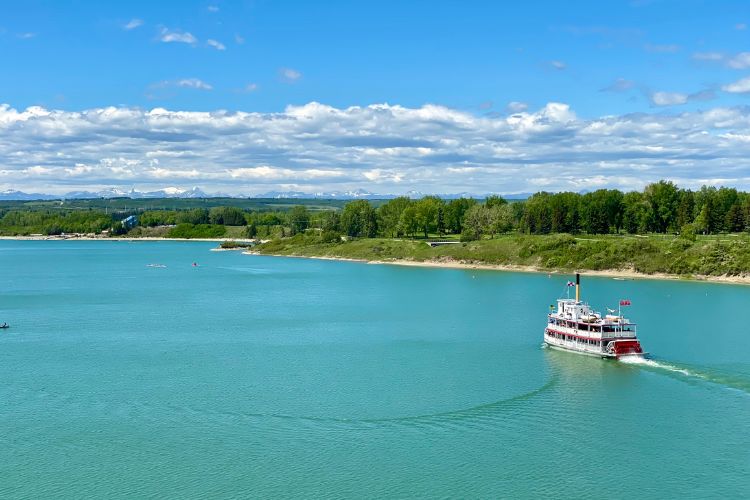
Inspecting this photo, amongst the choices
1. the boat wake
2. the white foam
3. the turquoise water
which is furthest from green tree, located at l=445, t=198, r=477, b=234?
the boat wake

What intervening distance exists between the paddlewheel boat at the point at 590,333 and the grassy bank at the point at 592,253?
5112 centimetres

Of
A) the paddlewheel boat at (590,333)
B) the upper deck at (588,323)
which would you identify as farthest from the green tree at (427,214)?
the paddlewheel boat at (590,333)

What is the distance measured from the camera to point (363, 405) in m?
35.2

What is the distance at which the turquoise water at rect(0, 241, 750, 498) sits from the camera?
89.2 ft

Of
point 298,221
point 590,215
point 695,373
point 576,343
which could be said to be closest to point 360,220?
point 298,221

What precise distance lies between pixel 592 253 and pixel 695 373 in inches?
2588

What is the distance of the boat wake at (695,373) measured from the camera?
38375mm

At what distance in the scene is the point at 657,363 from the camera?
43.4 metres

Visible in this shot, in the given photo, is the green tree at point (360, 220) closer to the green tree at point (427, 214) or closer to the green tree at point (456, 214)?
the green tree at point (427, 214)

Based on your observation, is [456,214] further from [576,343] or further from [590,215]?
[576,343]

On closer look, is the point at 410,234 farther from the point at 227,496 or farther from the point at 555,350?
the point at 227,496

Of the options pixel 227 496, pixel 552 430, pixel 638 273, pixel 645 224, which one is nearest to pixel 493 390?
pixel 552 430

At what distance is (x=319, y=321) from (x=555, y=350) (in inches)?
796

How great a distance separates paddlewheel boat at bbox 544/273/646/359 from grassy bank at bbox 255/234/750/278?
51.1 m
